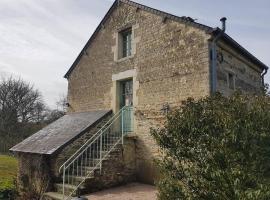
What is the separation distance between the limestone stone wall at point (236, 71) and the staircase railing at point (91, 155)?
3.78 m

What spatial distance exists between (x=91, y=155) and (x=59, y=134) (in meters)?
1.64

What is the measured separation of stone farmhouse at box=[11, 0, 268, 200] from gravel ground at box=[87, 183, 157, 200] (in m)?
0.38

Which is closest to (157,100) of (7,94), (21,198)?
(21,198)

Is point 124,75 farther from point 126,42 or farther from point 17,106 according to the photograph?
point 17,106

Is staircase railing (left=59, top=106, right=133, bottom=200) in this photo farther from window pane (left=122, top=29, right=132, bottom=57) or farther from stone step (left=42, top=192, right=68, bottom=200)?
window pane (left=122, top=29, right=132, bottom=57)

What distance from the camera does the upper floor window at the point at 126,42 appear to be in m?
13.4

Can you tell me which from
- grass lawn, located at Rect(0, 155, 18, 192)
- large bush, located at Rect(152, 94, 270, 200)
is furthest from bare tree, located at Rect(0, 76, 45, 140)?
large bush, located at Rect(152, 94, 270, 200)

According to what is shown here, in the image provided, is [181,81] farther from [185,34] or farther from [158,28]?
[158,28]

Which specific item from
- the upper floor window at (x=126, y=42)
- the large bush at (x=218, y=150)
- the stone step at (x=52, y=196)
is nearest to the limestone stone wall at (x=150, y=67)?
the upper floor window at (x=126, y=42)

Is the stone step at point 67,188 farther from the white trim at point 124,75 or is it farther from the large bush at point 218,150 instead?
the white trim at point 124,75

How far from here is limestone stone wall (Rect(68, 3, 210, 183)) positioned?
1021 centimetres

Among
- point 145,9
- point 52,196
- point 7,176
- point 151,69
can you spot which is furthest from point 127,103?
point 7,176

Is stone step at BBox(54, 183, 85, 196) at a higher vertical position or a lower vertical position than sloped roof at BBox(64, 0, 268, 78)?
lower

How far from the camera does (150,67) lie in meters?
11.7
